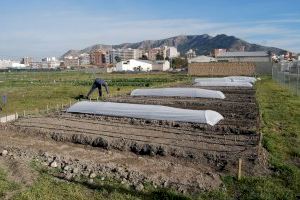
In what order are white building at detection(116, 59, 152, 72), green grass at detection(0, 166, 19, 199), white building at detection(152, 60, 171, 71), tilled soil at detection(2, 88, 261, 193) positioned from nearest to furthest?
green grass at detection(0, 166, 19, 199)
tilled soil at detection(2, 88, 261, 193)
white building at detection(116, 59, 152, 72)
white building at detection(152, 60, 171, 71)

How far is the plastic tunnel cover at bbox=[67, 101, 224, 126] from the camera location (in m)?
12.1

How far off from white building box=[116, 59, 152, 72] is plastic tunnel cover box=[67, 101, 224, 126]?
8179 cm

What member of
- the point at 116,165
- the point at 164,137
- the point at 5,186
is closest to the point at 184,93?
the point at 164,137

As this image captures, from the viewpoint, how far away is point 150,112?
511 inches

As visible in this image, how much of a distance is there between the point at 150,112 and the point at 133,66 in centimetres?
8796

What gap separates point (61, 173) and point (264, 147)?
16.7 feet

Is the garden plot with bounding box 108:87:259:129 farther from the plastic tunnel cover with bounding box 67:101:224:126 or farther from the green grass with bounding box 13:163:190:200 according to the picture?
the green grass with bounding box 13:163:190:200

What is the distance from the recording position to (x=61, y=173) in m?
7.49

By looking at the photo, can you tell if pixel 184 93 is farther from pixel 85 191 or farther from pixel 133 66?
pixel 133 66

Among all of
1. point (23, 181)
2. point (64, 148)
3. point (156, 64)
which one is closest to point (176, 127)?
point (64, 148)

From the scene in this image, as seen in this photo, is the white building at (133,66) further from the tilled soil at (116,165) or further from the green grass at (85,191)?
the green grass at (85,191)

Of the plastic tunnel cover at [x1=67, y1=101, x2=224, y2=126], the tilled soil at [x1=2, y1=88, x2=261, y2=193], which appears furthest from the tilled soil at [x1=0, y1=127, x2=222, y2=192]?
the plastic tunnel cover at [x1=67, y1=101, x2=224, y2=126]

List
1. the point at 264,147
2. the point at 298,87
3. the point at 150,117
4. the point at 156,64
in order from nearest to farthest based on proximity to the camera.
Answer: the point at 264,147
the point at 150,117
the point at 298,87
the point at 156,64

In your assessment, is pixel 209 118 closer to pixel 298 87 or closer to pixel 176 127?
pixel 176 127
